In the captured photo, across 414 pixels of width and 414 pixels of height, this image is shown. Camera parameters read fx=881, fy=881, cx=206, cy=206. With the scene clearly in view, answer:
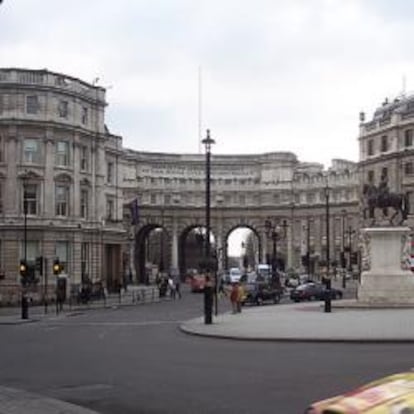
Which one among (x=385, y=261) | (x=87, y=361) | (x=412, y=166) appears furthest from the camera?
(x=412, y=166)

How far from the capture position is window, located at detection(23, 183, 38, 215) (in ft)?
236

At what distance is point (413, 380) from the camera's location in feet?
22.7

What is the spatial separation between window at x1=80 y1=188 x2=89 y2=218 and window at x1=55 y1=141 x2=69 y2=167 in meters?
3.69

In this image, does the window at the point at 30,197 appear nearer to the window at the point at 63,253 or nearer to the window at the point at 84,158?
the window at the point at 63,253

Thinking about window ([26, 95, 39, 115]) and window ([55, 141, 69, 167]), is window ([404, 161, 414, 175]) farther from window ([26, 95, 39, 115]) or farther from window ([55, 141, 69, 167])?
window ([26, 95, 39, 115])

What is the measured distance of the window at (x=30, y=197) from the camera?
7200cm

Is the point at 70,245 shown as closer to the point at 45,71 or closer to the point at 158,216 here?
the point at 45,71

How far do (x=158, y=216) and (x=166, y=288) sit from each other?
252ft

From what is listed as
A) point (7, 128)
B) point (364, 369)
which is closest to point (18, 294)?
point (7, 128)

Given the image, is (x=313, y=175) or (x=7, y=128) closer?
(x=7, y=128)

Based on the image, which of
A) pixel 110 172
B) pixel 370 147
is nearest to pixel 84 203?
pixel 110 172

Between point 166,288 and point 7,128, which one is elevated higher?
point 7,128

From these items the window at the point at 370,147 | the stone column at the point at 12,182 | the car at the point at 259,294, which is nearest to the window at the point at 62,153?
the stone column at the point at 12,182

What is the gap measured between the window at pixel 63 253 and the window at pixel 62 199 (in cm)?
252
